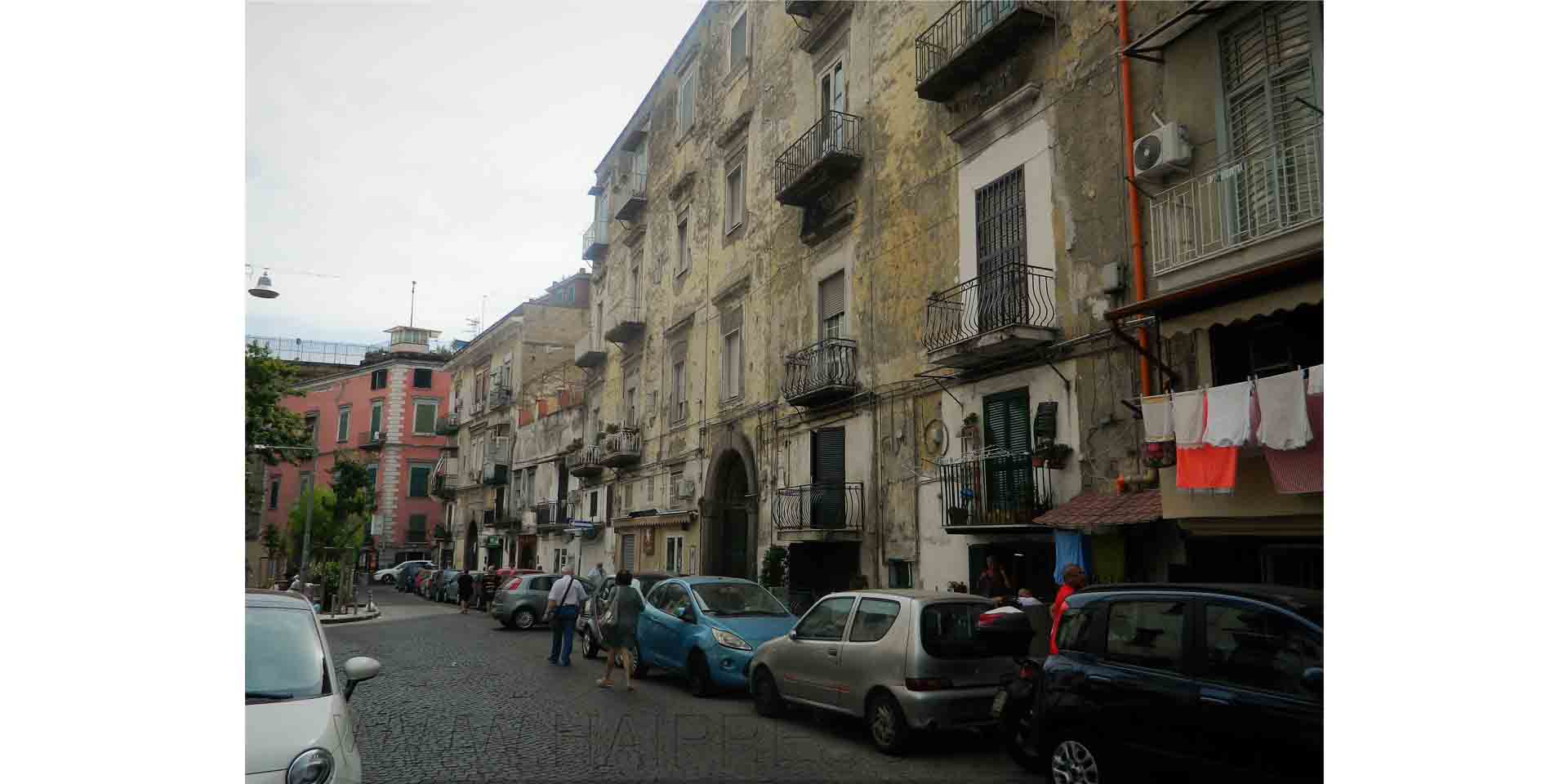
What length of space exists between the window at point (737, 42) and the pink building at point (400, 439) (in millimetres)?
18385

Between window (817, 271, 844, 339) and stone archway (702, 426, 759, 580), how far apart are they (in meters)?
3.69

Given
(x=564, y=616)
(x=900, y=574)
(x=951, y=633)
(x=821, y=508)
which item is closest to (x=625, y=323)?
(x=821, y=508)

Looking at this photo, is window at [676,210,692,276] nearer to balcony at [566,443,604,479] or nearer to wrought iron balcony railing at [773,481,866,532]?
balcony at [566,443,604,479]

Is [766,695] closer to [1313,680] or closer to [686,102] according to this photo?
[1313,680]

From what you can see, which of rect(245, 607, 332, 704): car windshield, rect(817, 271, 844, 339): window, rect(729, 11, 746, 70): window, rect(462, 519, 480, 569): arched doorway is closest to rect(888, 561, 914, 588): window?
rect(817, 271, 844, 339): window

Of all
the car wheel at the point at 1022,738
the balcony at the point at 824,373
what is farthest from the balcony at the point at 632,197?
the car wheel at the point at 1022,738

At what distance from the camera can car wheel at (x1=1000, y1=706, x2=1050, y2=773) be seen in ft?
22.8

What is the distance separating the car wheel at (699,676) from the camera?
11.1m

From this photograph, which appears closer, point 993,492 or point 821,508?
point 993,492

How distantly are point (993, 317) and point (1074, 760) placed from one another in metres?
7.25

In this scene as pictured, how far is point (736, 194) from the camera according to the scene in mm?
22469

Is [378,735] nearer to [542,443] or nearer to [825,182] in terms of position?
[825,182]

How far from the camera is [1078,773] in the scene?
6.13 m

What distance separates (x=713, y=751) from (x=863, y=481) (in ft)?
26.1
